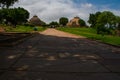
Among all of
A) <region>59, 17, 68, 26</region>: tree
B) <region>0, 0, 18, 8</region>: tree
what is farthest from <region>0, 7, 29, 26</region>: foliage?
<region>59, 17, 68, 26</region>: tree

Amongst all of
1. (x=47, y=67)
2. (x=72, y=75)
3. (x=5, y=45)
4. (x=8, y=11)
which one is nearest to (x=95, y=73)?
(x=72, y=75)

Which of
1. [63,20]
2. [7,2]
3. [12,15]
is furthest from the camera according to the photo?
[63,20]

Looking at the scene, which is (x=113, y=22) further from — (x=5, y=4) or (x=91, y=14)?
(x=5, y=4)

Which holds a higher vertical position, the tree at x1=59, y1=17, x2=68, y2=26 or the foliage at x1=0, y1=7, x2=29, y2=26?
the foliage at x1=0, y1=7, x2=29, y2=26

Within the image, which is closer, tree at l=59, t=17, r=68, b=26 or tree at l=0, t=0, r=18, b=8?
tree at l=0, t=0, r=18, b=8

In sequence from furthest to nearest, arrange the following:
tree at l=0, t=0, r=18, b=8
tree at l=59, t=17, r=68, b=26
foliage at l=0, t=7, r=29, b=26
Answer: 1. tree at l=59, t=17, r=68, b=26
2. foliage at l=0, t=7, r=29, b=26
3. tree at l=0, t=0, r=18, b=8

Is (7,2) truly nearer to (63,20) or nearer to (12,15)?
(12,15)

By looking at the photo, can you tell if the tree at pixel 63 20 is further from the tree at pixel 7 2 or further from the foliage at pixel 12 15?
the tree at pixel 7 2

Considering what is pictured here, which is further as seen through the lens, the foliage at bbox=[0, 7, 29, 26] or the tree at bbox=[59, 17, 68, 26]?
the tree at bbox=[59, 17, 68, 26]

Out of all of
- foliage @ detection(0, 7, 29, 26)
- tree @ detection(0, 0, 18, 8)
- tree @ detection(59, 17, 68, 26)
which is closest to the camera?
tree @ detection(0, 0, 18, 8)

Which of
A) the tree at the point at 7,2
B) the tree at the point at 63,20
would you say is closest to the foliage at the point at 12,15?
the tree at the point at 7,2

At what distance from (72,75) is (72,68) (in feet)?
2.98

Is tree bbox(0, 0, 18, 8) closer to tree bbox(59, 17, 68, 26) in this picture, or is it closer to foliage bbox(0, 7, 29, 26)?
foliage bbox(0, 7, 29, 26)

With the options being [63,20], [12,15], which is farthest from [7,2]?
[63,20]
